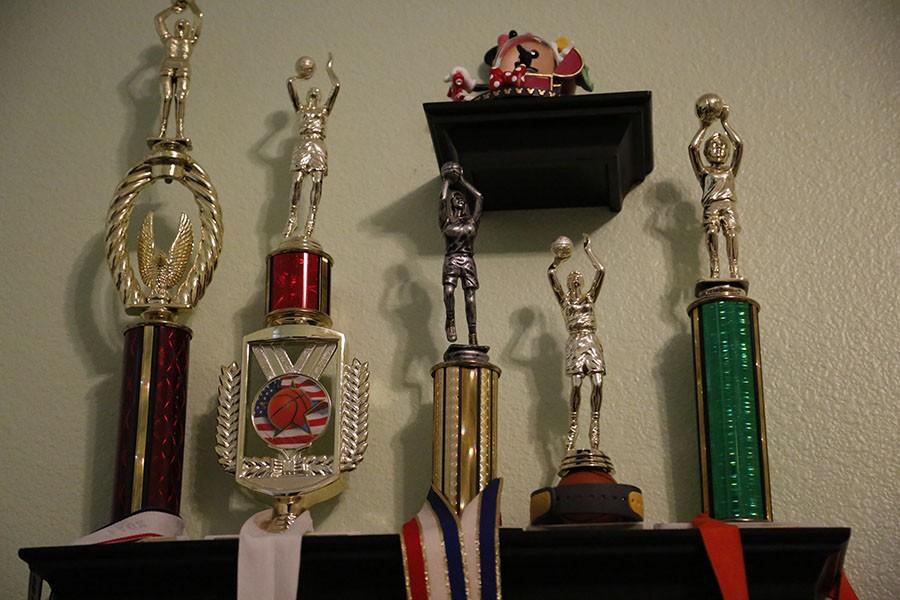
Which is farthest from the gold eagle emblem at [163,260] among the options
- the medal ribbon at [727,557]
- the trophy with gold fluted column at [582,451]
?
the medal ribbon at [727,557]

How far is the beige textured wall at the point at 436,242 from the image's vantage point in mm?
1435

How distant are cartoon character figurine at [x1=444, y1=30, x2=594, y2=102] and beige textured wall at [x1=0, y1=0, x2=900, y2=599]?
0.15 meters

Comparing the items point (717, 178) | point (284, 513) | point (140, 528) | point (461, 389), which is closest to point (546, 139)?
point (717, 178)

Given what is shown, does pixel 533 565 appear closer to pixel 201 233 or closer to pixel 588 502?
pixel 588 502

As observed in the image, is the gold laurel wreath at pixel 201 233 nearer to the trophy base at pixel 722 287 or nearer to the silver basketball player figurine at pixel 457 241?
the silver basketball player figurine at pixel 457 241

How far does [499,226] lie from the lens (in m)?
1.56

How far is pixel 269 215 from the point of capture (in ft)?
5.25

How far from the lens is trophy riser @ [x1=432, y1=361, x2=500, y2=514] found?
1.28 m

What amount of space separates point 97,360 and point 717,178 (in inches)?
32.1

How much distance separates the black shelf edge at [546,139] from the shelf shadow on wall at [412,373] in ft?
0.54

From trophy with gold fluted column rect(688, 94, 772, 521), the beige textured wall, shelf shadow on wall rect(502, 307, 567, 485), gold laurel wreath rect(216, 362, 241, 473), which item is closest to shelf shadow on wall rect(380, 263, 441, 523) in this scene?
the beige textured wall

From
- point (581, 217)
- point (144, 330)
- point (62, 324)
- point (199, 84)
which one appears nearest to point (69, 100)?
point (199, 84)

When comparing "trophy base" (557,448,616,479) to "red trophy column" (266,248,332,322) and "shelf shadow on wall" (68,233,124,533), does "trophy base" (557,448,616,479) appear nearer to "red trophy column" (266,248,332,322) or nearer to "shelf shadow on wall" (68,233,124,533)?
"red trophy column" (266,248,332,322)

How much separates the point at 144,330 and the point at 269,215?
271 millimetres
